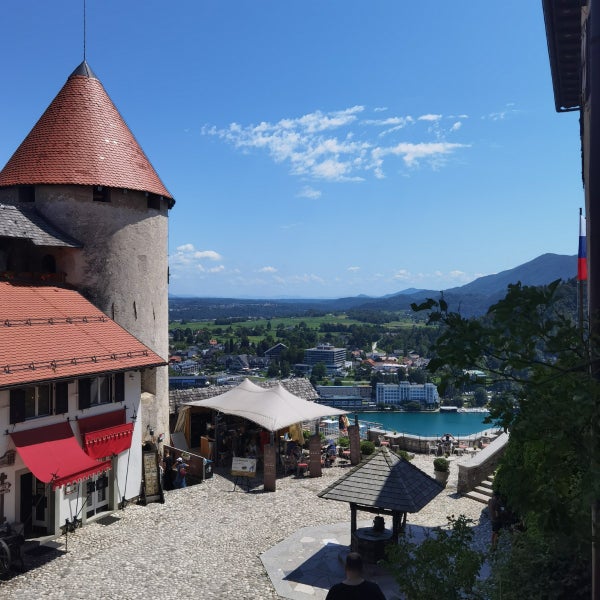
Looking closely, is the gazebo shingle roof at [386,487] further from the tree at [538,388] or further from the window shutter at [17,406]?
the tree at [538,388]

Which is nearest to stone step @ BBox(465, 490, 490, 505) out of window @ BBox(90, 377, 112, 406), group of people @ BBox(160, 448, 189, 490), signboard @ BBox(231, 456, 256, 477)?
signboard @ BBox(231, 456, 256, 477)

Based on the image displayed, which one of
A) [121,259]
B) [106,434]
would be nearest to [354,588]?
[106,434]

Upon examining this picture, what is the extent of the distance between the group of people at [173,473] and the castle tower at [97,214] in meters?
1.95

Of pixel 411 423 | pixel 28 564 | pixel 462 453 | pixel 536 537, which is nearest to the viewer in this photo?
pixel 536 537

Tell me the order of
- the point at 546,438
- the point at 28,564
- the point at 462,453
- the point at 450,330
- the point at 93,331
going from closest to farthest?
the point at 546,438, the point at 450,330, the point at 28,564, the point at 93,331, the point at 462,453

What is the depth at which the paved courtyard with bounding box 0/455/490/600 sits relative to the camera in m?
11.7

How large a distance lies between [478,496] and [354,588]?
13899mm

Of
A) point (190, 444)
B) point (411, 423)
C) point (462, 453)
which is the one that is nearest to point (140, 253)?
point (190, 444)

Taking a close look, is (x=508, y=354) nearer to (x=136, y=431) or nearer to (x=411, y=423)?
(x=136, y=431)

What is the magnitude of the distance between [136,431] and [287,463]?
655 cm

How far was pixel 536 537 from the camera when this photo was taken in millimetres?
8172

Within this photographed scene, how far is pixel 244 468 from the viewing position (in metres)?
20.5

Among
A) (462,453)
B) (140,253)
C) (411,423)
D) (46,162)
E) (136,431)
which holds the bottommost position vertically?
(411,423)

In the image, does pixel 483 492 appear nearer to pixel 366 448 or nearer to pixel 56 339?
pixel 366 448
